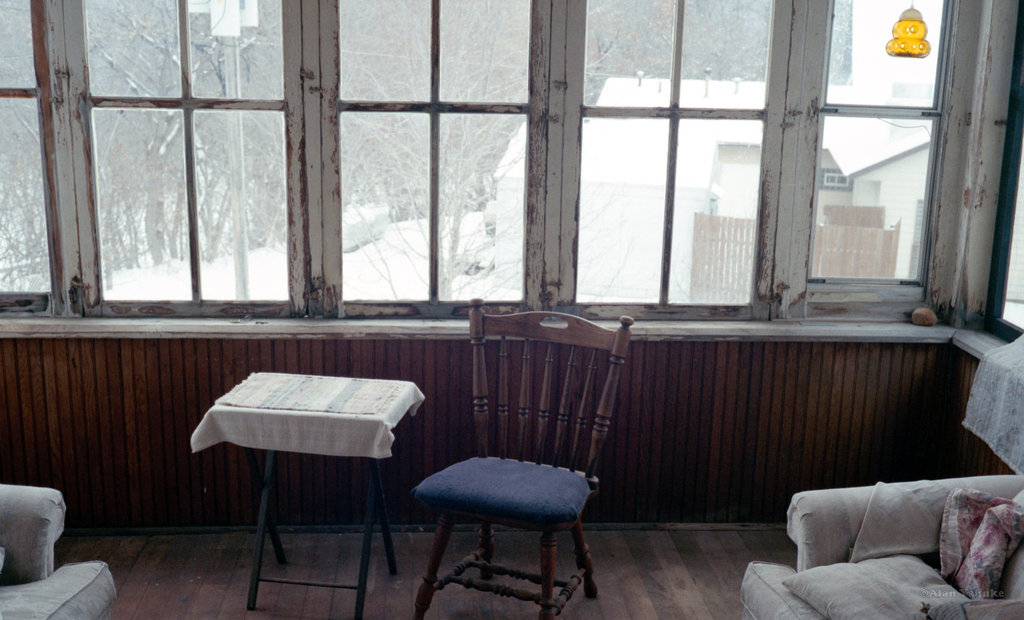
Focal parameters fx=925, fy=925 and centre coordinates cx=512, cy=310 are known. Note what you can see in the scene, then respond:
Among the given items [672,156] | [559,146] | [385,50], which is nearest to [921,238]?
[672,156]

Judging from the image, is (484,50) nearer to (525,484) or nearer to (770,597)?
(525,484)

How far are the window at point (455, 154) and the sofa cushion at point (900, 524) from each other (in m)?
1.28

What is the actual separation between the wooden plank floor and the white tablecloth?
2.10 feet

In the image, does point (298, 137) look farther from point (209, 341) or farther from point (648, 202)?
point (648, 202)

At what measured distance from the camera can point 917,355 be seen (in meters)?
3.78

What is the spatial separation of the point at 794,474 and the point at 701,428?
0.45 metres

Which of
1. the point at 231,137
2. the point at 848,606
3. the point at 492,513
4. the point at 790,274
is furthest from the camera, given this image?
the point at 790,274

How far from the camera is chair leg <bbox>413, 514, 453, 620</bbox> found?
2947 mm

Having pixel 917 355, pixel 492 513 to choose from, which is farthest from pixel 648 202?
pixel 492 513

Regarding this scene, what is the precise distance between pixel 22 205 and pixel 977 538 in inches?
137

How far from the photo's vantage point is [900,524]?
2629mm

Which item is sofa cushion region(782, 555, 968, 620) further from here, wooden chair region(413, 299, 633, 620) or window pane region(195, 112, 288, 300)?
window pane region(195, 112, 288, 300)

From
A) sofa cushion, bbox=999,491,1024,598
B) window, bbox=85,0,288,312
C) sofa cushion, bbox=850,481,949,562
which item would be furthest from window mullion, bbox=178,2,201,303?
sofa cushion, bbox=999,491,1024,598

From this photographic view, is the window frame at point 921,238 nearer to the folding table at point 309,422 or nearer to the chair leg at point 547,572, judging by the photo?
the chair leg at point 547,572
